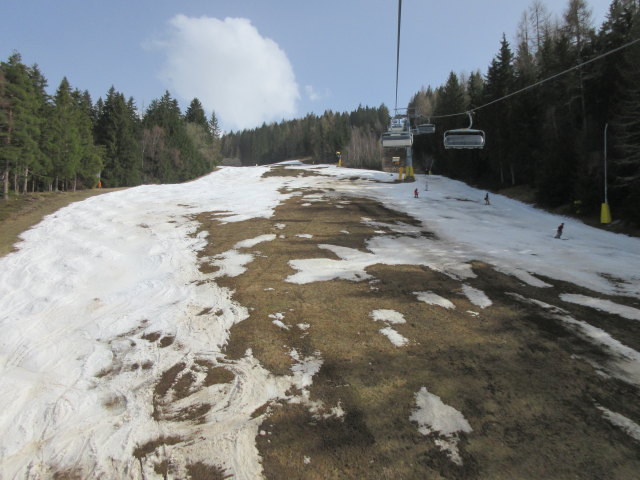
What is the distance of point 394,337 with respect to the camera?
21.5 ft

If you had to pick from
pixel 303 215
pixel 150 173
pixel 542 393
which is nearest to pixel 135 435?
pixel 542 393

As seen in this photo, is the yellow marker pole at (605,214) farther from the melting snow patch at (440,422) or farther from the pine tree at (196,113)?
the pine tree at (196,113)

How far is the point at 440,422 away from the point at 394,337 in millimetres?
2208

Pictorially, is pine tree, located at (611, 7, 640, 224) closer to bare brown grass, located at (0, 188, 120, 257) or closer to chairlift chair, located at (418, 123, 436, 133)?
chairlift chair, located at (418, 123, 436, 133)

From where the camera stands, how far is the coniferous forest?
21.5 m

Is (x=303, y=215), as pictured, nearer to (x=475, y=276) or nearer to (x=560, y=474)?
(x=475, y=276)

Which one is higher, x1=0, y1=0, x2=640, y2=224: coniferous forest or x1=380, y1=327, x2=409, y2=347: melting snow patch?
x1=0, y1=0, x2=640, y2=224: coniferous forest

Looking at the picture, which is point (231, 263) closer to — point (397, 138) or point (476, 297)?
point (476, 297)

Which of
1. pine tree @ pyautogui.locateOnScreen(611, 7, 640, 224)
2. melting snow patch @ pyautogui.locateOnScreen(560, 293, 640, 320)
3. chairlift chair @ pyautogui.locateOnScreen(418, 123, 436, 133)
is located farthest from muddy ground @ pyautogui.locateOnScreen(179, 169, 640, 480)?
chairlift chair @ pyautogui.locateOnScreen(418, 123, 436, 133)

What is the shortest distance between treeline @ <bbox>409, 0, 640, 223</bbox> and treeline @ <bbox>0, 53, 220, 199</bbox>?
2961cm

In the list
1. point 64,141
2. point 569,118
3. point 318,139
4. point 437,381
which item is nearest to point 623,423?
point 437,381

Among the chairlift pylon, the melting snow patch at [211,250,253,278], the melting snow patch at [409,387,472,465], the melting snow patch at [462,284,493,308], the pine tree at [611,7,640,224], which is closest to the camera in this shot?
the melting snow patch at [409,387,472,465]

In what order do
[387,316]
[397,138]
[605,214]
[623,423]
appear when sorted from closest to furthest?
[623,423] < [387,316] < [605,214] < [397,138]

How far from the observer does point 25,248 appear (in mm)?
13734
